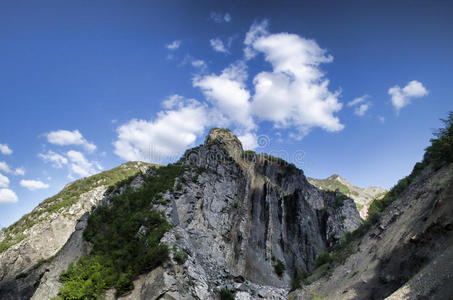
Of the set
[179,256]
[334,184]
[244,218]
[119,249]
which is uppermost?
[334,184]

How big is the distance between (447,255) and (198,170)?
2701cm

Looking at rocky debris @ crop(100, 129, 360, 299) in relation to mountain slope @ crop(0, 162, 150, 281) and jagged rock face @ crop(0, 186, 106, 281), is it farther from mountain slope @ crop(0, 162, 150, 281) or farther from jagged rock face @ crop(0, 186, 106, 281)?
jagged rock face @ crop(0, 186, 106, 281)

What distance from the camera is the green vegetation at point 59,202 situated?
48.2 meters

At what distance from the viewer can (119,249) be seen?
1791 cm

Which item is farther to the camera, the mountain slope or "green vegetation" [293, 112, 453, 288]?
the mountain slope

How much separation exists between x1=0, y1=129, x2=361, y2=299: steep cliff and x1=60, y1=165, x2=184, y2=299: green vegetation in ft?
1.79

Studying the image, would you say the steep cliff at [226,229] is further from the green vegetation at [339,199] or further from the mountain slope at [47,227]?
the mountain slope at [47,227]

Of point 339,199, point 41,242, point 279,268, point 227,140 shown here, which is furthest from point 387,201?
point 41,242

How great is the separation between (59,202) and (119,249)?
166ft

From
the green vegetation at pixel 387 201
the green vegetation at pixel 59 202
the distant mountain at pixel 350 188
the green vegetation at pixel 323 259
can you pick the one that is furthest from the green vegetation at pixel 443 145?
the distant mountain at pixel 350 188

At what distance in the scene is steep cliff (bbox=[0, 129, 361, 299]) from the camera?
16109 mm

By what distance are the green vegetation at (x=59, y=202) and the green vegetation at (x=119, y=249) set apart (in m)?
18.0

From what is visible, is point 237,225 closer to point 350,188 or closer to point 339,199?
point 339,199

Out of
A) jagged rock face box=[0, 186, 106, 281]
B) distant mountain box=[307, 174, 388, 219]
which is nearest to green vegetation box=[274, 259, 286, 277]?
jagged rock face box=[0, 186, 106, 281]
